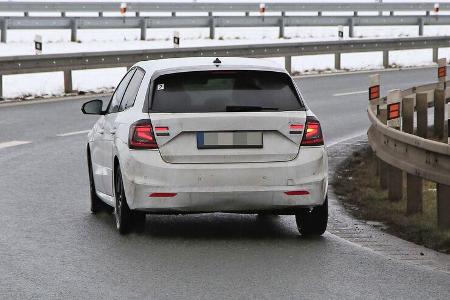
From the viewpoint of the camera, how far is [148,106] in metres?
9.94

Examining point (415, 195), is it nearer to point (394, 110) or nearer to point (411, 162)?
point (411, 162)

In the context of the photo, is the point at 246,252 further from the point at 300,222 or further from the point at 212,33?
the point at 212,33

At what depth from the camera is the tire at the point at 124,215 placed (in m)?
10.1

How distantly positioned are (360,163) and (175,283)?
7629 mm

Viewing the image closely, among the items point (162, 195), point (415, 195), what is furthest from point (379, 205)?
point (162, 195)

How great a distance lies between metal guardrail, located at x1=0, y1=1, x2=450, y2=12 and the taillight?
32.9 meters

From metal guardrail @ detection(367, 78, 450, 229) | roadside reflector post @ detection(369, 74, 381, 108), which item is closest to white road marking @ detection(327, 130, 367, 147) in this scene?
roadside reflector post @ detection(369, 74, 381, 108)

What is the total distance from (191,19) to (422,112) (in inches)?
975

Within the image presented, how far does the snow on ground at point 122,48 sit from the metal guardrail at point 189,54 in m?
0.54

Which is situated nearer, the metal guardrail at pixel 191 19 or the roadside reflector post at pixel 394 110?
the roadside reflector post at pixel 394 110

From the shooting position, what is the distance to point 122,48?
37594 millimetres

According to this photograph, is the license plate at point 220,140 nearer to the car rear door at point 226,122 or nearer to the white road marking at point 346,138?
the car rear door at point 226,122

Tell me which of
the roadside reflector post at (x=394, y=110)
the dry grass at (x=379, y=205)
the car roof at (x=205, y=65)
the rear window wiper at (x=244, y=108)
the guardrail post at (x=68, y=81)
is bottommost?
the guardrail post at (x=68, y=81)

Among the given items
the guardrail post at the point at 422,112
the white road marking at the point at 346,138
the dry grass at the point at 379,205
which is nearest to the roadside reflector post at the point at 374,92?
the dry grass at the point at 379,205
